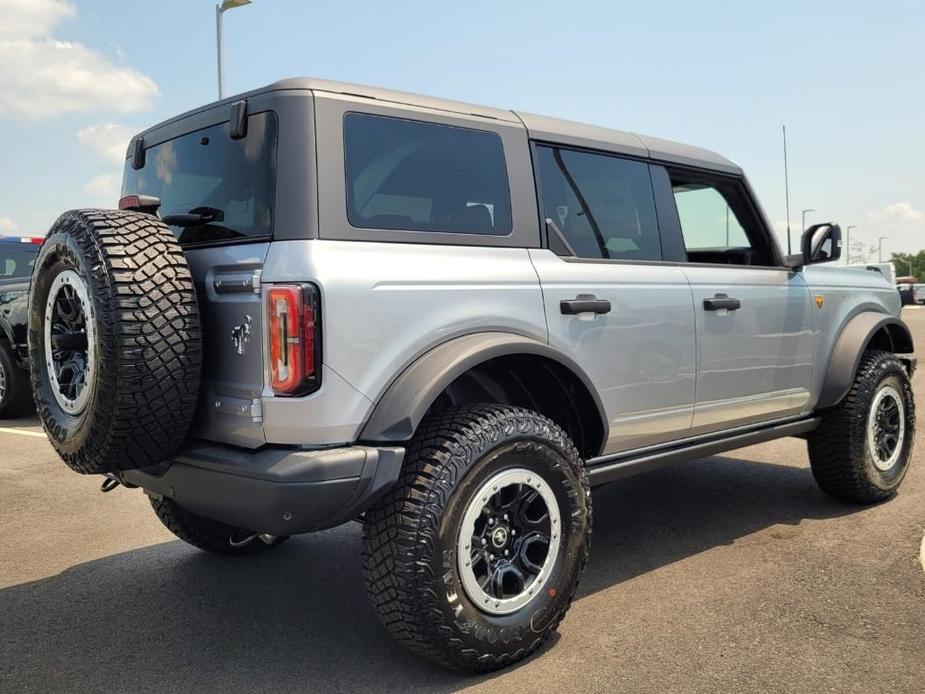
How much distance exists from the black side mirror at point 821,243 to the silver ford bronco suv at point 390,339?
1.03 metres

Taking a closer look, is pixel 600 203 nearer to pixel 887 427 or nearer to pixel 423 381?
pixel 423 381

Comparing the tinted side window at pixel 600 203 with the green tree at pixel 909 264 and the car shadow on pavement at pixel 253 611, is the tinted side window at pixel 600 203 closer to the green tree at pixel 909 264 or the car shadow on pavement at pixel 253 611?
the car shadow on pavement at pixel 253 611

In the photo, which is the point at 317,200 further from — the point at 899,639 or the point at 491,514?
the point at 899,639

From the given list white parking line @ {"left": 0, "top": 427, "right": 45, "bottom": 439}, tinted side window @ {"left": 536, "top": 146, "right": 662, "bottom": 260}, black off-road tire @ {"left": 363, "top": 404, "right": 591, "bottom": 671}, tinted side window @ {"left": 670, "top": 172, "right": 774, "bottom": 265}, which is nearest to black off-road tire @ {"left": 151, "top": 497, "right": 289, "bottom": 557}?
black off-road tire @ {"left": 363, "top": 404, "right": 591, "bottom": 671}

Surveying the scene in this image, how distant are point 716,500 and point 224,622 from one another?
3154mm

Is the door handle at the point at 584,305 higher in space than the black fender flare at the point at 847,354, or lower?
higher

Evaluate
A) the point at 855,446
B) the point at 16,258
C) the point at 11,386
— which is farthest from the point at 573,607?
the point at 16,258

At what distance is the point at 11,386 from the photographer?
8664 mm

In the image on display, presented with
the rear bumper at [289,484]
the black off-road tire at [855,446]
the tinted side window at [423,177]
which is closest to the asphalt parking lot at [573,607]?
the black off-road tire at [855,446]

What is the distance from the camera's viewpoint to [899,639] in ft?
10.0

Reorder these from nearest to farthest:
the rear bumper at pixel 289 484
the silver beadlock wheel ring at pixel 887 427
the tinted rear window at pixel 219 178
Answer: the rear bumper at pixel 289 484
the tinted rear window at pixel 219 178
the silver beadlock wheel ring at pixel 887 427

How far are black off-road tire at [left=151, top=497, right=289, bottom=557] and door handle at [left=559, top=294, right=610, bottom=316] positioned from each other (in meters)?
1.97

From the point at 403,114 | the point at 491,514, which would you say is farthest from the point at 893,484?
the point at 403,114

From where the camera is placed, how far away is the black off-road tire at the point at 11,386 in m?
8.69
